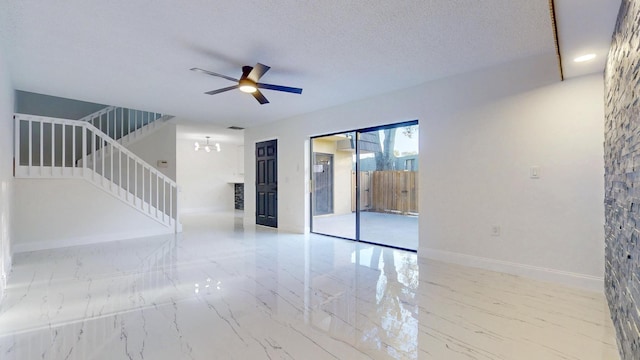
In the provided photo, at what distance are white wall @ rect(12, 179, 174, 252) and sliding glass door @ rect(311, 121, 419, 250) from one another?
142 inches

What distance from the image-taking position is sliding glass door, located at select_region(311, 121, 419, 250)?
4.98 metres

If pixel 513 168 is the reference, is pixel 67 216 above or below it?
below

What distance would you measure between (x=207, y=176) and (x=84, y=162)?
207 inches

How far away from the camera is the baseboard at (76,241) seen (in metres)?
4.55

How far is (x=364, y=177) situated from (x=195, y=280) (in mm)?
3330

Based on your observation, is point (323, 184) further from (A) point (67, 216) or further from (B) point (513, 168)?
(A) point (67, 216)

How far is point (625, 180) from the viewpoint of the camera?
1920 mm

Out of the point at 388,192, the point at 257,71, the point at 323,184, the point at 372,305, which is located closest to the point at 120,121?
the point at 323,184

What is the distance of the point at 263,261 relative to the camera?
13.0ft

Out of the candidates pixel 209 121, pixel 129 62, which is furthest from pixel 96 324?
pixel 209 121

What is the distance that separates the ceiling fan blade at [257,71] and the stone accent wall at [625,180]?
2.76 metres

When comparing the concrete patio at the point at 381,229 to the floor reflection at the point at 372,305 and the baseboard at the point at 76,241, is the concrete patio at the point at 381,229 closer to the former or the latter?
the floor reflection at the point at 372,305

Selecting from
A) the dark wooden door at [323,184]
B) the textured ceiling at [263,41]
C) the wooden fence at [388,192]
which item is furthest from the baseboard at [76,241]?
the wooden fence at [388,192]

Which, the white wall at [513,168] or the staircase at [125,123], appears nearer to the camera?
the white wall at [513,168]
